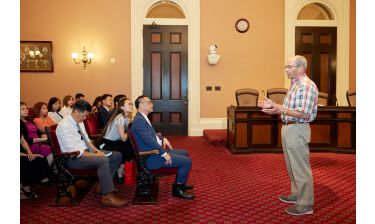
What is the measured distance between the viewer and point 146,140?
372 centimetres

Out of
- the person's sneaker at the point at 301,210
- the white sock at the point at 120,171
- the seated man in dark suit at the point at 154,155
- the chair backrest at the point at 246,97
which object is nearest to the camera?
the person's sneaker at the point at 301,210

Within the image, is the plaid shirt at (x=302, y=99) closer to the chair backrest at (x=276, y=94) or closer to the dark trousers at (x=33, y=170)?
the dark trousers at (x=33, y=170)

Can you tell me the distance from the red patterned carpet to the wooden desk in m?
0.98

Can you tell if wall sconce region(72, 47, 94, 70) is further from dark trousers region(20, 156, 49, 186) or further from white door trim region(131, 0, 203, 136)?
dark trousers region(20, 156, 49, 186)

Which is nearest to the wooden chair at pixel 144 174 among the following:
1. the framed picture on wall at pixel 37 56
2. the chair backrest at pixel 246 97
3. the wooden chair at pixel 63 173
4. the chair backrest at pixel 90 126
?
the wooden chair at pixel 63 173

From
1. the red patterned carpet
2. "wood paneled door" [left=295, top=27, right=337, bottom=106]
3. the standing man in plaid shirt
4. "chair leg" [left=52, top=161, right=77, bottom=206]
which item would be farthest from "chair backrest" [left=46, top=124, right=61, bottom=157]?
"wood paneled door" [left=295, top=27, right=337, bottom=106]

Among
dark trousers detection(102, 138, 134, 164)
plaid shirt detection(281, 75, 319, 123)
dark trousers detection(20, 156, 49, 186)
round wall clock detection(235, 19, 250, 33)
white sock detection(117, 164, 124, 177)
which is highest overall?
round wall clock detection(235, 19, 250, 33)

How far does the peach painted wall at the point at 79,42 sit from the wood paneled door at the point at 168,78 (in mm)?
602

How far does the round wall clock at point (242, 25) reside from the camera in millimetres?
9406

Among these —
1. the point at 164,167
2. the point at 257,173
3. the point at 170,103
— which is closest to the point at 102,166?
the point at 164,167

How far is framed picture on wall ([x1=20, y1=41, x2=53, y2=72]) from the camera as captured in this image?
8977 millimetres

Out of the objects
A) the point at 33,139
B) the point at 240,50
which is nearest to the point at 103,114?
the point at 33,139

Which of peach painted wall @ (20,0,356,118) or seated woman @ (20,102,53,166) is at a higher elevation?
peach painted wall @ (20,0,356,118)
